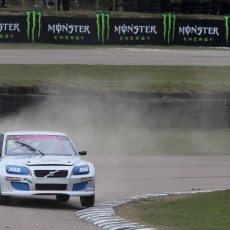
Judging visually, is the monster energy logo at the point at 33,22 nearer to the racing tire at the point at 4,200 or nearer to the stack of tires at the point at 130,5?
the stack of tires at the point at 130,5

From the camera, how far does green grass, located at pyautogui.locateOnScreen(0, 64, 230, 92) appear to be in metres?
27.0

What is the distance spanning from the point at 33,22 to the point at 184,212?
93.2 feet

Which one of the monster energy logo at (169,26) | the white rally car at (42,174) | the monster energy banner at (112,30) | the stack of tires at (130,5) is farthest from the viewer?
the stack of tires at (130,5)

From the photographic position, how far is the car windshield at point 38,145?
1536 centimetres

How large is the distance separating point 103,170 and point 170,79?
1110 cm

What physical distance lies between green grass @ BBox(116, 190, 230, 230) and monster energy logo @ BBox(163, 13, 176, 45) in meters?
27.7

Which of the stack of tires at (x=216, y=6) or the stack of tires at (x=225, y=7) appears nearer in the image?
the stack of tires at (x=225, y=7)

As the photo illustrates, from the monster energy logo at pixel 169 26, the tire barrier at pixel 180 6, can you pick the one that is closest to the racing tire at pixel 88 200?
the monster energy logo at pixel 169 26

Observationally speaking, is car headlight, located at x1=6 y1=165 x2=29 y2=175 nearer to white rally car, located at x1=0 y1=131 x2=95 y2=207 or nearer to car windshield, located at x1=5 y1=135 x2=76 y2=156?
white rally car, located at x1=0 y1=131 x2=95 y2=207

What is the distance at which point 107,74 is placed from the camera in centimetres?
3088

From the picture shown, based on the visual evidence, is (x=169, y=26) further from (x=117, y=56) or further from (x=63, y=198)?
(x=63, y=198)

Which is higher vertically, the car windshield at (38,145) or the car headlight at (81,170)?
the car windshield at (38,145)

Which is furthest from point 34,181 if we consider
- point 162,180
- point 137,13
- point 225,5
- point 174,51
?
point 225,5

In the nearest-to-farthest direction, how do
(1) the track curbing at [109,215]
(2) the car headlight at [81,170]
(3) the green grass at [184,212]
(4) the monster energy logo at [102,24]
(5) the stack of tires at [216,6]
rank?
1. (1) the track curbing at [109,215]
2. (3) the green grass at [184,212]
3. (2) the car headlight at [81,170]
4. (4) the monster energy logo at [102,24]
5. (5) the stack of tires at [216,6]
